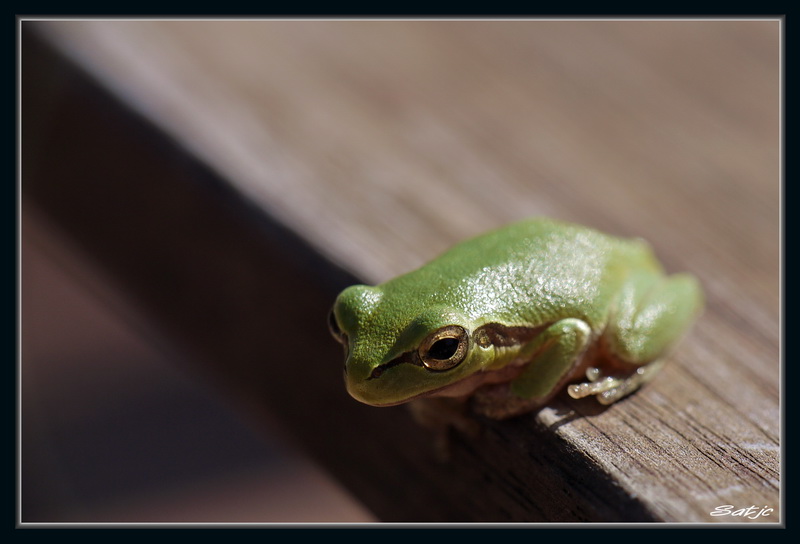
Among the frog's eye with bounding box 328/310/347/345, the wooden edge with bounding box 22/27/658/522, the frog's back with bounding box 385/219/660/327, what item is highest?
the frog's back with bounding box 385/219/660/327

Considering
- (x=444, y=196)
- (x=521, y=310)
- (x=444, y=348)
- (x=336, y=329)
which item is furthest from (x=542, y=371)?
(x=444, y=196)

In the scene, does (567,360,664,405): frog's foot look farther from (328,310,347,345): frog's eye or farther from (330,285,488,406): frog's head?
(328,310,347,345): frog's eye

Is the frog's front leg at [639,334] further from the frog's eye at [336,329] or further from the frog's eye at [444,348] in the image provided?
the frog's eye at [336,329]

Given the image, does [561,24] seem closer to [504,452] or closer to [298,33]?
[298,33]

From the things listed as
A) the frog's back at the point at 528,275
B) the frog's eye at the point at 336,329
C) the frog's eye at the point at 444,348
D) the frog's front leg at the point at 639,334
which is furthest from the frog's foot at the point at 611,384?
the frog's eye at the point at 336,329

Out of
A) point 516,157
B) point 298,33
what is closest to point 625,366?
point 516,157
